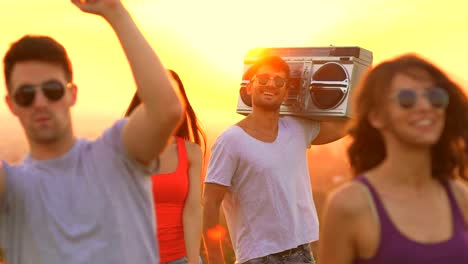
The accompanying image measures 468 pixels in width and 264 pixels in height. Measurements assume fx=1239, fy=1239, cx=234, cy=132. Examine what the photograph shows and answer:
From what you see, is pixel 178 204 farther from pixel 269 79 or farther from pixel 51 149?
pixel 51 149

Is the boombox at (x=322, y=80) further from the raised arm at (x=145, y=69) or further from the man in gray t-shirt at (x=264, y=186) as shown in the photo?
the raised arm at (x=145, y=69)

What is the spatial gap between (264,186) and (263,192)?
38 millimetres

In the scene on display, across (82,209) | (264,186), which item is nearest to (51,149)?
(82,209)

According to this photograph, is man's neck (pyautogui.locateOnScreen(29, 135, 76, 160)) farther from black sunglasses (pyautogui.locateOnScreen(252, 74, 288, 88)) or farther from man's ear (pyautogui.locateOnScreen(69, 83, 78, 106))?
black sunglasses (pyautogui.locateOnScreen(252, 74, 288, 88))

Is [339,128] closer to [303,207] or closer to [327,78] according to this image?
[327,78]

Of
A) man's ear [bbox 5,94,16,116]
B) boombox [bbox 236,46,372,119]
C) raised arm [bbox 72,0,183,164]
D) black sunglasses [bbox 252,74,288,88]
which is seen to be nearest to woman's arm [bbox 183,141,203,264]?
black sunglasses [bbox 252,74,288,88]

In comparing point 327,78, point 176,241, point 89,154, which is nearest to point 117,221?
point 89,154

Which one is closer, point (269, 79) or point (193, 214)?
point (193, 214)

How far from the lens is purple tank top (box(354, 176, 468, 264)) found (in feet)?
14.3

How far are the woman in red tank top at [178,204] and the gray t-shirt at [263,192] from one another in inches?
22.1

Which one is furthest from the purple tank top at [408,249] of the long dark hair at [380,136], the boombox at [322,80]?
the boombox at [322,80]

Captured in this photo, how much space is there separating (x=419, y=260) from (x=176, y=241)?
9.61 ft

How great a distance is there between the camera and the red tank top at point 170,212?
278 inches

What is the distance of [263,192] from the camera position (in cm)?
783
